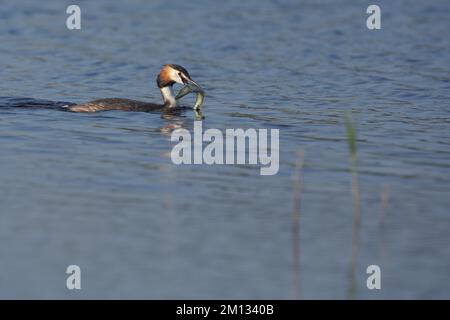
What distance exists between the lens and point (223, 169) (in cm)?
1071

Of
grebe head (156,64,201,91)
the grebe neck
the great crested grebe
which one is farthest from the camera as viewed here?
the grebe neck

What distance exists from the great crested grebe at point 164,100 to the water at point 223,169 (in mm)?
256

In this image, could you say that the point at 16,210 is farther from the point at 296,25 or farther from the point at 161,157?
the point at 296,25

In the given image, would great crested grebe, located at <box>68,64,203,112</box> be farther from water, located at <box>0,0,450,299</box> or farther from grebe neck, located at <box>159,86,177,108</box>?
water, located at <box>0,0,450,299</box>

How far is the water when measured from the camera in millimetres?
7684

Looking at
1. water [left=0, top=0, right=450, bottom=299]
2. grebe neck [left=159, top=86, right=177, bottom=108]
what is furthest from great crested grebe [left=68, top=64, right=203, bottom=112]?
water [left=0, top=0, right=450, bottom=299]

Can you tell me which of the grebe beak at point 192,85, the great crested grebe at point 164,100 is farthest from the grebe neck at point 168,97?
the grebe beak at point 192,85

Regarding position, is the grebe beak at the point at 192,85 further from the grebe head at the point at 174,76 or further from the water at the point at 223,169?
the water at the point at 223,169

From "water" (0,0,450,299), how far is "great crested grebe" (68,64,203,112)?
0.26m

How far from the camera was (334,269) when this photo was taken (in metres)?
7.78

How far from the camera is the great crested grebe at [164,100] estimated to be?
→ 13.8m

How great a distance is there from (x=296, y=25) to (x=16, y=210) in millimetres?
14012
